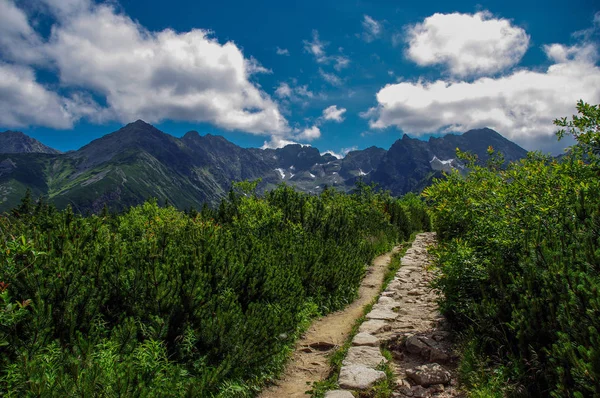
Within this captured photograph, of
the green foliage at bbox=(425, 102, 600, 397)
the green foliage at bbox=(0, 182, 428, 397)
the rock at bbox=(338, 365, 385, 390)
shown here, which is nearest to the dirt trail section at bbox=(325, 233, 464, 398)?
the rock at bbox=(338, 365, 385, 390)

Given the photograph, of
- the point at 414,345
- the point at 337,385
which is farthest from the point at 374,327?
the point at 337,385

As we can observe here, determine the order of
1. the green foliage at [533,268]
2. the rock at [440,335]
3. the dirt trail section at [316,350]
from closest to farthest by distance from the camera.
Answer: the green foliage at [533,268] < the dirt trail section at [316,350] < the rock at [440,335]

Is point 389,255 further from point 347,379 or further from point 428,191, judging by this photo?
point 347,379

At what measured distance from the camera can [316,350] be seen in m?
7.43

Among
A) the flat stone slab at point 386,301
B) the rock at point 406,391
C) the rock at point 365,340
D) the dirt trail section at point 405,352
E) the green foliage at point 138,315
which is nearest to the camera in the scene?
the green foliage at point 138,315

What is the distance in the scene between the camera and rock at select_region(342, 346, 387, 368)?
232 inches

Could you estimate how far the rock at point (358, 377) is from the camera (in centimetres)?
522

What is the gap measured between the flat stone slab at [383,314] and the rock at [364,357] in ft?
5.98

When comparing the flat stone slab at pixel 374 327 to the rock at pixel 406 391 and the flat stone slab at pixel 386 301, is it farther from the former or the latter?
the rock at pixel 406 391

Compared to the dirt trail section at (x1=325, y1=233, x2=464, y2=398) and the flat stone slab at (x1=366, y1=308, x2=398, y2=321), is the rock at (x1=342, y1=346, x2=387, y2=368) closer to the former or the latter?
the dirt trail section at (x1=325, y1=233, x2=464, y2=398)

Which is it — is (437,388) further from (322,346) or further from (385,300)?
(385,300)

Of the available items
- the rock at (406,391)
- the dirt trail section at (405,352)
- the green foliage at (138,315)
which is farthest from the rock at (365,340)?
the rock at (406,391)

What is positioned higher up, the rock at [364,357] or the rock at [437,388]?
the rock at [437,388]

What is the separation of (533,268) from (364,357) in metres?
3.21
